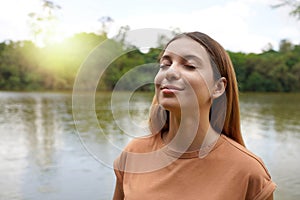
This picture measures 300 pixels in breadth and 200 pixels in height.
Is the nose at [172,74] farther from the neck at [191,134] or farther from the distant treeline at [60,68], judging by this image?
Answer: the distant treeline at [60,68]

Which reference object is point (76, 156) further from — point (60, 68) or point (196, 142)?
point (60, 68)

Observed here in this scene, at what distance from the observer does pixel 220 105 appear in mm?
1043

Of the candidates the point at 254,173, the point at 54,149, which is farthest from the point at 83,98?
the point at 54,149

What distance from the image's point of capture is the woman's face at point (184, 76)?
90 centimetres

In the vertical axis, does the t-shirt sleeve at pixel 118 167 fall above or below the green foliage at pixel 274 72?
above

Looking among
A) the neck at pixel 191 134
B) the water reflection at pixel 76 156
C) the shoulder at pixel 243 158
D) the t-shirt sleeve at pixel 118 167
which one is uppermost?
the neck at pixel 191 134

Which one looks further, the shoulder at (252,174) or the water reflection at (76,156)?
the water reflection at (76,156)

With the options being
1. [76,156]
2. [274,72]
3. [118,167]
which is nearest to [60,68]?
[274,72]

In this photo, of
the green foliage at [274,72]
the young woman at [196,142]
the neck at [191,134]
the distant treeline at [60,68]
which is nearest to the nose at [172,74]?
the young woman at [196,142]

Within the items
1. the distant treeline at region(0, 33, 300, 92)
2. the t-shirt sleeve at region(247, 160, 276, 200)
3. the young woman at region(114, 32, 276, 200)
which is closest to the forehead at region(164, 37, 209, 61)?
the young woman at region(114, 32, 276, 200)

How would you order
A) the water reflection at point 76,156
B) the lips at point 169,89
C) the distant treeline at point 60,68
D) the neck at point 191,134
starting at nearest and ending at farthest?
the lips at point 169,89
the neck at point 191,134
the water reflection at point 76,156
the distant treeline at point 60,68

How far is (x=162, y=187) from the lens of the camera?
3.17ft

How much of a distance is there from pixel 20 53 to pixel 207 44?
3987 cm

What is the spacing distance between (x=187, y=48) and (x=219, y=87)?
0.12 m
